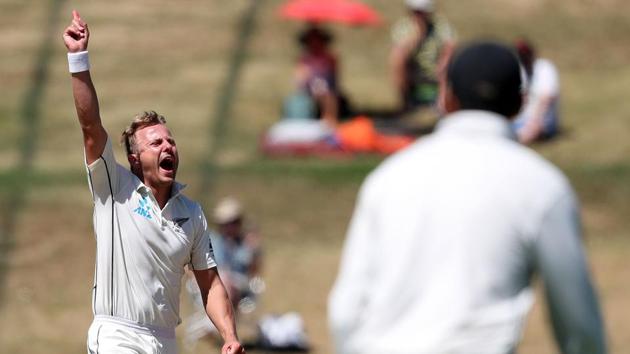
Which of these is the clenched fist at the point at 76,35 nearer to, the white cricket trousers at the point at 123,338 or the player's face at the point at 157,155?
the player's face at the point at 157,155

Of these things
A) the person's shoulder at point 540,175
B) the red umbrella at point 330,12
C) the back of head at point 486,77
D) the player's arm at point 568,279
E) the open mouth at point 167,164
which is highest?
the back of head at point 486,77

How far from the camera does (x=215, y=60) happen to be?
19062 mm

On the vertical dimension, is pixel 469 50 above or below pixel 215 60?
above

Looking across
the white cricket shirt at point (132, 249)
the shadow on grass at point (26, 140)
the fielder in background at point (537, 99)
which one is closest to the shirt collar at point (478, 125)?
the white cricket shirt at point (132, 249)

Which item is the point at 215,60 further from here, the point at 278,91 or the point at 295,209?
the point at 295,209

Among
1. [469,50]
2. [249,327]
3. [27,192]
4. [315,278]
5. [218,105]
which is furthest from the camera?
[218,105]

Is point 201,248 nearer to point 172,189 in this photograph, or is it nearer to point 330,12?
point 172,189

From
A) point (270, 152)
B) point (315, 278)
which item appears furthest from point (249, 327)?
point (270, 152)

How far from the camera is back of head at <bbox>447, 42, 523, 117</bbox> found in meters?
3.84

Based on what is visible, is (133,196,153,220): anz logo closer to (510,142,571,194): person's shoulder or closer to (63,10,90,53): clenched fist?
(63,10,90,53): clenched fist

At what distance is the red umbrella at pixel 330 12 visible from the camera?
670 inches

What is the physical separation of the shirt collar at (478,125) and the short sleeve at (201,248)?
2476 mm

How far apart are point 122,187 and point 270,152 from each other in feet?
33.6

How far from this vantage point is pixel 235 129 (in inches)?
675
